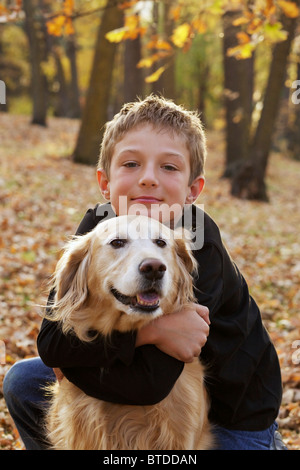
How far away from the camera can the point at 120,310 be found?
7.52 feet

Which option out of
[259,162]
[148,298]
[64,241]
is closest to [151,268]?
[148,298]

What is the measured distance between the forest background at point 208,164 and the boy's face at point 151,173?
795 millimetres

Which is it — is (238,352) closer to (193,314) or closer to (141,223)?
(193,314)

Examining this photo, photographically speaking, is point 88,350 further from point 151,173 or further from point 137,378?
point 151,173

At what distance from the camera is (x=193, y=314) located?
236 centimetres

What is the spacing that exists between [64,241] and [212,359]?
293 cm

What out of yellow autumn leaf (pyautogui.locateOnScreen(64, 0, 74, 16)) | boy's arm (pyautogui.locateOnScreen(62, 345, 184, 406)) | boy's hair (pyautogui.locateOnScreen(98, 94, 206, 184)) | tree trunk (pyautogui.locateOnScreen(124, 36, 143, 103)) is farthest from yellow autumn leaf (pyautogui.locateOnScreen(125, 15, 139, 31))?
tree trunk (pyautogui.locateOnScreen(124, 36, 143, 103))

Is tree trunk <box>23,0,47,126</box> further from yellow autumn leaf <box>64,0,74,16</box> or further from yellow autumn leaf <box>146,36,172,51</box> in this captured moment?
yellow autumn leaf <box>64,0,74,16</box>

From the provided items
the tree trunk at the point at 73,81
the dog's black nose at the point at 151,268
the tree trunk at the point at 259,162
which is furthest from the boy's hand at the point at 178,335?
the tree trunk at the point at 73,81

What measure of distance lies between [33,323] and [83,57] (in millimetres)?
32704

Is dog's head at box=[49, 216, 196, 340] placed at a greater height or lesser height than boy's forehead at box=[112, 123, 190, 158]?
lesser

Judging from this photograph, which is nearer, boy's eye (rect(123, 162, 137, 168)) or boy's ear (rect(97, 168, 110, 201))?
boy's eye (rect(123, 162, 137, 168))

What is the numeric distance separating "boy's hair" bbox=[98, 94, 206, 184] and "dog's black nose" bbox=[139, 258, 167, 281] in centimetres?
94

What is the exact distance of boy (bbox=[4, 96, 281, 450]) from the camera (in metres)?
2.35
